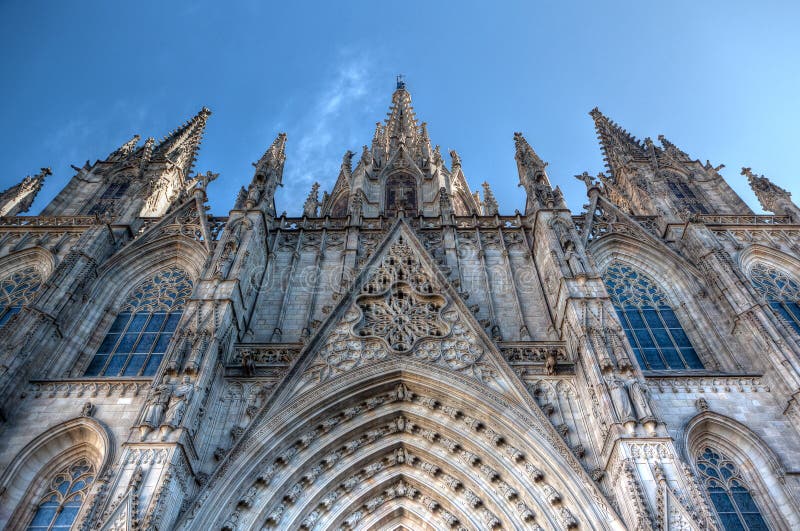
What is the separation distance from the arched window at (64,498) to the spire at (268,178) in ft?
27.5

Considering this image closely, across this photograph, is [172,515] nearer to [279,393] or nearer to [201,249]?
[279,393]

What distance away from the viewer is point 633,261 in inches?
705

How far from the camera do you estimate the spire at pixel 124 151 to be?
2526 centimetres

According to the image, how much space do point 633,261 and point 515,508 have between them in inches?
379

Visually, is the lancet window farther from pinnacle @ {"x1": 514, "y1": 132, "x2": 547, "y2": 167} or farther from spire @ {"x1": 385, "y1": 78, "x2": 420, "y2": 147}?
spire @ {"x1": 385, "y1": 78, "x2": 420, "y2": 147}

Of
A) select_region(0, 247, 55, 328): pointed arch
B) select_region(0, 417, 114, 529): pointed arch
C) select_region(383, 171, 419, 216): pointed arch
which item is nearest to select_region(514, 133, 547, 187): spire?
select_region(383, 171, 419, 216): pointed arch

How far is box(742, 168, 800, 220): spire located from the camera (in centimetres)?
2000

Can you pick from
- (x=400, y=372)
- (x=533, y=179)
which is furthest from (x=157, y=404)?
(x=533, y=179)

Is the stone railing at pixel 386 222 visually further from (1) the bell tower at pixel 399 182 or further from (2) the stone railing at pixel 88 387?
(2) the stone railing at pixel 88 387

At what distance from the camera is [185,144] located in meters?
27.4

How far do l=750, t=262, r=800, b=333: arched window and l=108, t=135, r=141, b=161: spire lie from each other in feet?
81.2

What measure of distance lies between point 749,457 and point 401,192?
17136mm

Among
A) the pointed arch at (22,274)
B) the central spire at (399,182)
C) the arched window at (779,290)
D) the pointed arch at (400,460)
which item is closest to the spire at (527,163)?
the central spire at (399,182)

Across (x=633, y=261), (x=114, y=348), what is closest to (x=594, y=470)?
(x=633, y=261)
